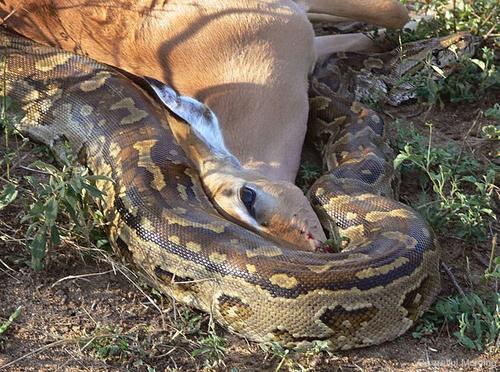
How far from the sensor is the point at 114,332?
5.35 metres

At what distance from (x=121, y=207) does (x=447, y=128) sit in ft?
11.9

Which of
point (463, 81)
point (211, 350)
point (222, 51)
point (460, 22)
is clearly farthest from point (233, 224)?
point (460, 22)

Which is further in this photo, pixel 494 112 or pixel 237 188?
pixel 494 112

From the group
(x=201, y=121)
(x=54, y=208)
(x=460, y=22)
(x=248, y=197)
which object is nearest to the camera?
(x=54, y=208)

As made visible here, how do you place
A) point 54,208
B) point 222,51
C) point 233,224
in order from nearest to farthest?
point 54,208 → point 233,224 → point 222,51

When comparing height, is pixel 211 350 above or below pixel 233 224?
below

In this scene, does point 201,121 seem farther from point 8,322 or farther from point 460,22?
point 460,22

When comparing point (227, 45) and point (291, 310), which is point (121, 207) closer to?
point (291, 310)

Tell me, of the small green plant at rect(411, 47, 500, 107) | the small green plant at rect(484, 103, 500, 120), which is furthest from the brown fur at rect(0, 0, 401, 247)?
the small green plant at rect(484, 103, 500, 120)

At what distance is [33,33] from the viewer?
793 cm

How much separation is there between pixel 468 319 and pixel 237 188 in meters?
2.07

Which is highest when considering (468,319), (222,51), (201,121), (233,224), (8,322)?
(222,51)

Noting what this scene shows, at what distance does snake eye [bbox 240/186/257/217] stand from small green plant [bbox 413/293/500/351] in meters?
1.61

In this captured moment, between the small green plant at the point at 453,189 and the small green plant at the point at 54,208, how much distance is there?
2.38 m
